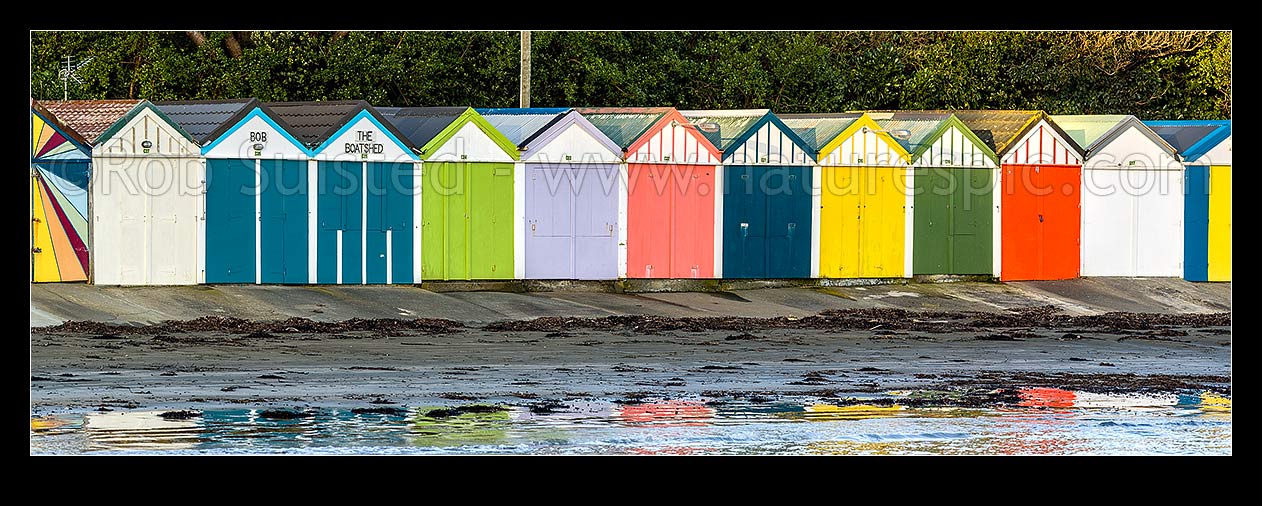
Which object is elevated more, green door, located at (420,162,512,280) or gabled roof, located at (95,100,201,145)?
gabled roof, located at (95,100,201,145)

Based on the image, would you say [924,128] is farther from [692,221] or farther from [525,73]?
[525,73]

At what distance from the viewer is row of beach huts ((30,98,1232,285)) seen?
56.2ft

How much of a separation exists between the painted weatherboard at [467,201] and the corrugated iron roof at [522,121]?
520 mm

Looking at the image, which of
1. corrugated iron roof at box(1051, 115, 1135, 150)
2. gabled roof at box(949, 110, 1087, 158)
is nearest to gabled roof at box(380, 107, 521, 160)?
gabled roof at box(949, 110, 1087, 158)

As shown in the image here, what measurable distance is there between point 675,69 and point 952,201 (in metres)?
10.4

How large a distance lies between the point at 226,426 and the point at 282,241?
27.0 ft

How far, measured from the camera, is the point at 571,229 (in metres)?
18.8

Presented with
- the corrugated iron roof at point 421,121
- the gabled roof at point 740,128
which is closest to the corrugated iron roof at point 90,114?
the corrugated iron roof at point 421,121

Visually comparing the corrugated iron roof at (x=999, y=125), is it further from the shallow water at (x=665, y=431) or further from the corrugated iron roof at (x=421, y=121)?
the shallow water at (x=665, y=431)

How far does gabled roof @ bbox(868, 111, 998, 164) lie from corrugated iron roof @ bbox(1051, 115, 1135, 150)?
1.55 m

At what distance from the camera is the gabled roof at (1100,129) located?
67.4 feet

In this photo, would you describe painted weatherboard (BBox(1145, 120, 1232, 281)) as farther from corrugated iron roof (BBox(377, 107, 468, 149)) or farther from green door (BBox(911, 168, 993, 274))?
corrugated iron roof (BBox(377, 107, 468, 149))

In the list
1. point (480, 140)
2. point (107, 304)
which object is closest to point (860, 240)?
point (480, 140)

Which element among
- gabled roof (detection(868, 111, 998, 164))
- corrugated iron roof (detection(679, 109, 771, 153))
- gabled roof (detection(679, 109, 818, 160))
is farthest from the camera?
gabled roof (detection(868, 111, 998, 164))
